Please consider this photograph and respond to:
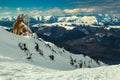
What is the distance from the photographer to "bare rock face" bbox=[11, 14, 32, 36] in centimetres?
16624

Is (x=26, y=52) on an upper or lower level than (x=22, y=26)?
lower

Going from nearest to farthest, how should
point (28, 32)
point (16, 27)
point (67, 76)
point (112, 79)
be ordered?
point (112, 79), point (67, 76), point (28, 32), point (16, 27)

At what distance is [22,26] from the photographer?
173125 millimetres

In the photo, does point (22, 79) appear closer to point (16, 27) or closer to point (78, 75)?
point (78, 75)

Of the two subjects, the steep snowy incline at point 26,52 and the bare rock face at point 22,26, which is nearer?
the steep snowy incline at point 26,52

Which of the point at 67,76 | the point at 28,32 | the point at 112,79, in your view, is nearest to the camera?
the point at 112,79

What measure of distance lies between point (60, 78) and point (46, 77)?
1.34 meters

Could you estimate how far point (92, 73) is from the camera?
28.2 meters

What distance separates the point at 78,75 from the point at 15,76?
230 inches

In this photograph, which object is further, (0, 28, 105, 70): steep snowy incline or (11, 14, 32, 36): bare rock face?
(11, 14, 32, 36): bare rock face

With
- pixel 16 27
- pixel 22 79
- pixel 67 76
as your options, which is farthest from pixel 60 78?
pixel 16 27

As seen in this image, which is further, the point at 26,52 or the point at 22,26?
the point at 22,26

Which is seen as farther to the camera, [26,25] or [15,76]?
[26,25]

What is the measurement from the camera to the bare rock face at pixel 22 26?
166 m
